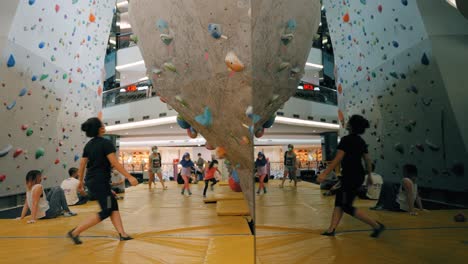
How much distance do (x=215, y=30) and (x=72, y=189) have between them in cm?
214

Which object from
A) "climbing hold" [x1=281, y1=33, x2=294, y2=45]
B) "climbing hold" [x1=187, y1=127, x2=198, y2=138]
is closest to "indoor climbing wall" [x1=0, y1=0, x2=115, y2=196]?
"climbing hold" [x1=187, y1=127, x2=198, y2=138]

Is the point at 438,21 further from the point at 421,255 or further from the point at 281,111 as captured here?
the point at 421,255

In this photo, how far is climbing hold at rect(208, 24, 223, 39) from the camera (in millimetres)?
1937

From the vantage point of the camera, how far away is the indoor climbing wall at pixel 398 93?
2.75 ft

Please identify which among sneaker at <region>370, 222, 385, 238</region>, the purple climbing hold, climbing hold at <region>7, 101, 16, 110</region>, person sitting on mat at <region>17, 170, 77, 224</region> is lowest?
person sitting on mat at <region>17, 170, 77, 224</region>

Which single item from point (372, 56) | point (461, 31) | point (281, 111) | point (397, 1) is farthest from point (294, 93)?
point (461, 31)

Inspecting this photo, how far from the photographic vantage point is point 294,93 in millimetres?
1374

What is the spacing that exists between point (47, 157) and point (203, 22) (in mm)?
1895

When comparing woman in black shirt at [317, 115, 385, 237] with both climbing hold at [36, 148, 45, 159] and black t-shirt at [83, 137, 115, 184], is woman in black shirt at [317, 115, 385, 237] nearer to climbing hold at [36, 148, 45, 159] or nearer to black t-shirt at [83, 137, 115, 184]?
black t-shirt at [83, 137, 115, 184]

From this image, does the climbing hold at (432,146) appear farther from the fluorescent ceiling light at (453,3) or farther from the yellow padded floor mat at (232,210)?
the yellow padded floor mat at (232,210)

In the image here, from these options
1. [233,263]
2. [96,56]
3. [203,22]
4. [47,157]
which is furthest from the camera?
[96,56]

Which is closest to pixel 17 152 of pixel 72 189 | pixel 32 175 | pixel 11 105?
pixel 32 175

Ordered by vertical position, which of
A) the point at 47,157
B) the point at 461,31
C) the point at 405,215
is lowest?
the point at 405,215

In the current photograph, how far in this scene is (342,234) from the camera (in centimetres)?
127
